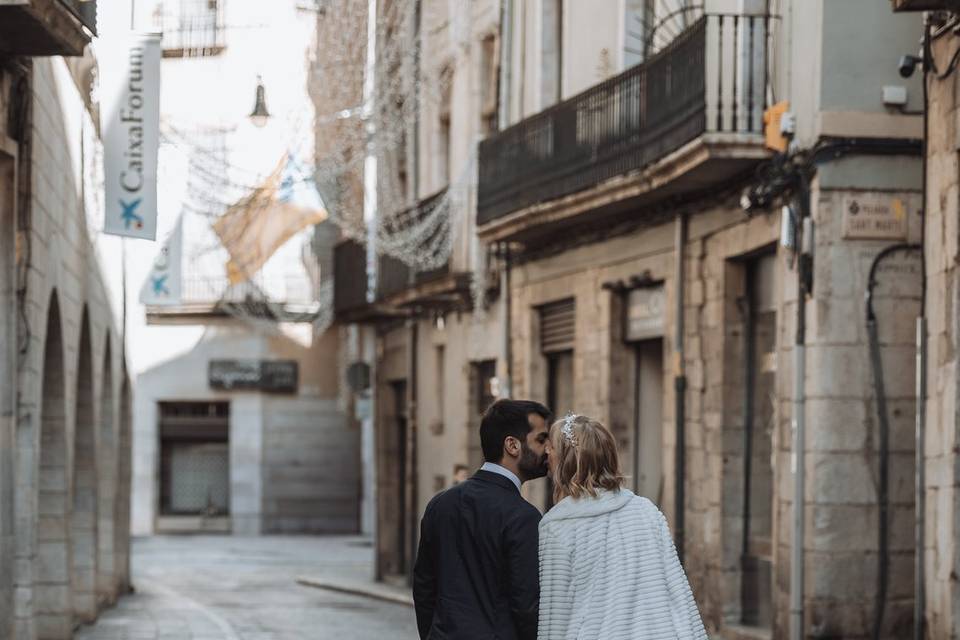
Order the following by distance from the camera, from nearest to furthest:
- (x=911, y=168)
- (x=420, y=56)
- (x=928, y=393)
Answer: (x=928, y=393), (x=911, y=168), (x=420, y=56)

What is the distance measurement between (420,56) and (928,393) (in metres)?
17.5

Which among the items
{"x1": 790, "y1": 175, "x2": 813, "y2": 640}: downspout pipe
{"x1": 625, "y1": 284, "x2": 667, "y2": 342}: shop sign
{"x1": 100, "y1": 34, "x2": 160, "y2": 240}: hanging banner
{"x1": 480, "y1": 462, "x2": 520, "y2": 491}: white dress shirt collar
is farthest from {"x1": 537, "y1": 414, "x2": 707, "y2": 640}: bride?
{"x1": 625, "y1": 284, "x2": 667, "y2": 342}: shop sign

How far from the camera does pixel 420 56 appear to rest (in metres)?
31.2

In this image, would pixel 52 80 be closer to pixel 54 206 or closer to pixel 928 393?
pixel 54 206

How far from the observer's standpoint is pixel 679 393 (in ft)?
68.0

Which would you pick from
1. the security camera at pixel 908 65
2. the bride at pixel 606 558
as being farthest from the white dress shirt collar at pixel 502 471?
the security camera at pixel 908 65

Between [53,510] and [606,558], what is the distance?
41.0 ft

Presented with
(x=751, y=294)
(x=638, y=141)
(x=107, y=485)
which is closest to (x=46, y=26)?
(x=638, y=141)

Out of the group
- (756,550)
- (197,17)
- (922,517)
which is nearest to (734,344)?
(756,550)

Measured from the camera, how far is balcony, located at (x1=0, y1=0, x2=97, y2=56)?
12938mm

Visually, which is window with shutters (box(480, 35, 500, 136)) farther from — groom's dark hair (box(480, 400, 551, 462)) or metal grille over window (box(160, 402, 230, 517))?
metal grille over window (box(160, 402, 230, 517))

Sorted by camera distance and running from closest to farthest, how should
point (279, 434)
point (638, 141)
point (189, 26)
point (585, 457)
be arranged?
point (585, 457) < point (638, 141) < point (189, 26) < point (279, 434)

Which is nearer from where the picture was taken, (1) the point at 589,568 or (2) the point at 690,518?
(1) the point at 589,568

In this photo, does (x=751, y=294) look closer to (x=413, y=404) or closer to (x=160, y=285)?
(x=160, y=285)
